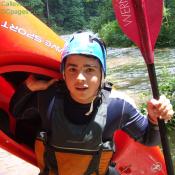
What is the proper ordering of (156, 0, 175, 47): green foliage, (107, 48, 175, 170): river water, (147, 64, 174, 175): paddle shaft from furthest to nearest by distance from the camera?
1. (156, 0, 175, 47): green foliage
2. (107, 48, 175, 170): river water
3. (147, 64, 174, 175): paddle shaft

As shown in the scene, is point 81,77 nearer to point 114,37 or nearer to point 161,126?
point 161,126

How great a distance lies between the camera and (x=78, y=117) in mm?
2061

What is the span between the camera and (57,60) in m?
2.26

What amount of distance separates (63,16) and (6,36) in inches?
1613

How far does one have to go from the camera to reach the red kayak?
7.38 feet

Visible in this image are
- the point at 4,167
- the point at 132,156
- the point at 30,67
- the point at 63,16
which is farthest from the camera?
the point at 63,16

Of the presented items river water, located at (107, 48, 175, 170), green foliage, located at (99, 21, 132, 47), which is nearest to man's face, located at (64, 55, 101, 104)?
river water, located at (107, 48, 175, 170)

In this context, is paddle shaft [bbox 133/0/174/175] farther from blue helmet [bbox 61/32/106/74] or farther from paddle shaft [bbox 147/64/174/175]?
blue helmet [bbox 61/32/106/74]

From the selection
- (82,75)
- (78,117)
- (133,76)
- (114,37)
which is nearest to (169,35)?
(114,37)

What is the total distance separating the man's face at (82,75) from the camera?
1.94 meters

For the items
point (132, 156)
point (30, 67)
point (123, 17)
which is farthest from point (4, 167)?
point (123, 17)

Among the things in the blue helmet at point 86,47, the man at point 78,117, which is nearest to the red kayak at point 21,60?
the man at point 78,117

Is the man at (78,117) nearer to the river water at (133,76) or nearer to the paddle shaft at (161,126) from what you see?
the paddle shaft at (161,126)

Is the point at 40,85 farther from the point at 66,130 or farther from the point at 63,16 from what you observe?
the point at 63,16
